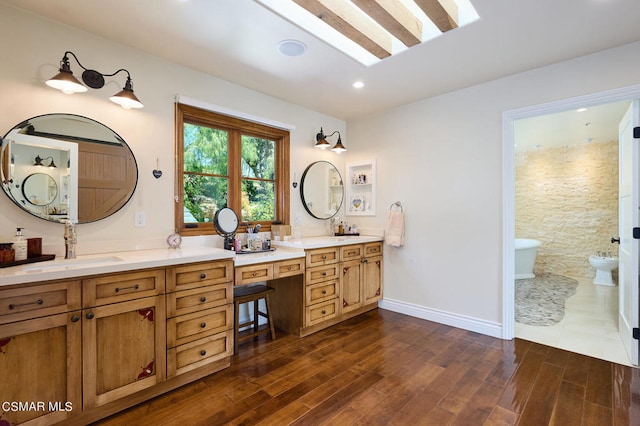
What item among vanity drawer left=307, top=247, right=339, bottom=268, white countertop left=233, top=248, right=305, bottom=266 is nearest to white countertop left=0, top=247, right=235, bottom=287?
white countertop left=233, top=248, right=305, bottom=266

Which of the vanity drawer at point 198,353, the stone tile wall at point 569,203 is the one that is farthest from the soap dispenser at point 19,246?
the stone tile wall at point 569,203

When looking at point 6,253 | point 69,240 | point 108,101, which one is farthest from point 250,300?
point 108,101

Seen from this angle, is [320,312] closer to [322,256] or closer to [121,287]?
[322,256]

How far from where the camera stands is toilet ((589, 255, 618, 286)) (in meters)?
4.77

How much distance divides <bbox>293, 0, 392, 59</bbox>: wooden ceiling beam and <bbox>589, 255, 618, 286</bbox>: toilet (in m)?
5.12

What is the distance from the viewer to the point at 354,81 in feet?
9.62

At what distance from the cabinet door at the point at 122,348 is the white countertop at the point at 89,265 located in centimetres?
22

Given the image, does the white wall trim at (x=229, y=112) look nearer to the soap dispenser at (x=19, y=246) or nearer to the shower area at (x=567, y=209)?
the soap dispenser at (x=19, y=246)

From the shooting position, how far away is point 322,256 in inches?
122

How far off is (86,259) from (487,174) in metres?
3.51

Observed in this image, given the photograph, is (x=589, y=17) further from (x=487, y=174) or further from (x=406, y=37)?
(x=487, y=174)

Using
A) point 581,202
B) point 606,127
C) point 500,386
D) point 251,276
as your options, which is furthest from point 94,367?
point 581,202

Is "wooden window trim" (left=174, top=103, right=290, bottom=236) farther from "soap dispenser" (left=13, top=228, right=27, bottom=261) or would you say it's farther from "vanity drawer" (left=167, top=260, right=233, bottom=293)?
"soap dispenser" (left=13, top=228, right=27, bottom=261)

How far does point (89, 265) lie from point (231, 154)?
1617 mm
